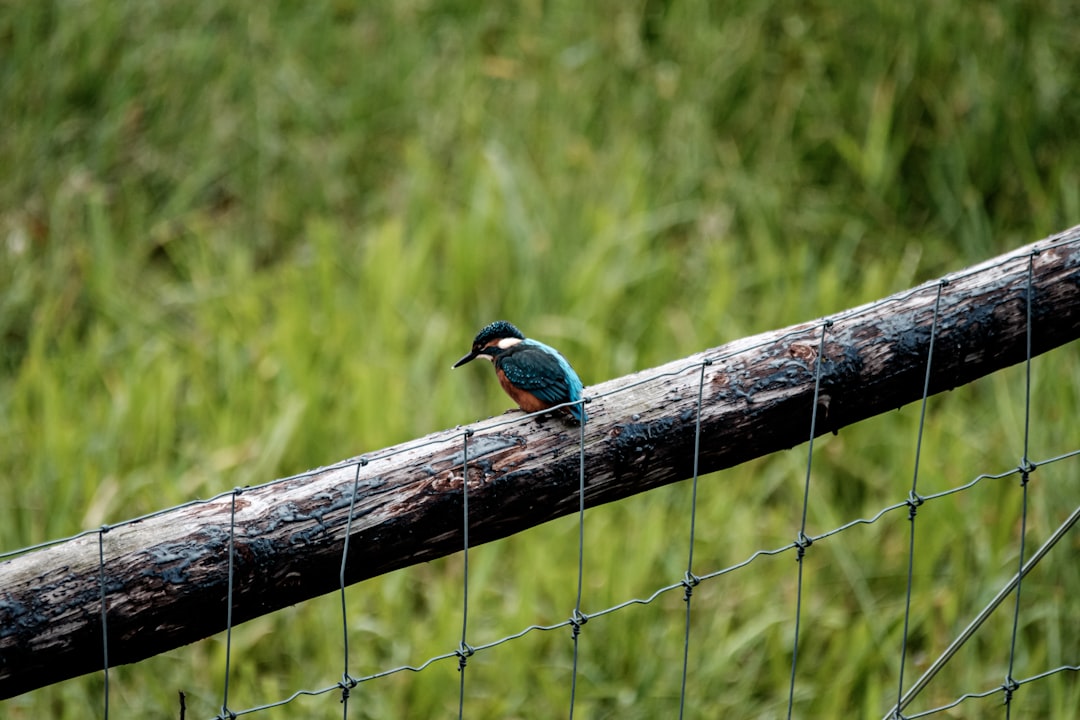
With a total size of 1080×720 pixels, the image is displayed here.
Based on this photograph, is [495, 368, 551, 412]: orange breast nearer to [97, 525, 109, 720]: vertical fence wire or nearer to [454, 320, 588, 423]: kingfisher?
[454, 320, 588, 423]: kingfisher

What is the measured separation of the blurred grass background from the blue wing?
123cm

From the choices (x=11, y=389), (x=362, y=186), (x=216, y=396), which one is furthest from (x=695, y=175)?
(x=11, y=389)

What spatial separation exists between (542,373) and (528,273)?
8.01 ft

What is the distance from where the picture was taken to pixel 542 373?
1.98m

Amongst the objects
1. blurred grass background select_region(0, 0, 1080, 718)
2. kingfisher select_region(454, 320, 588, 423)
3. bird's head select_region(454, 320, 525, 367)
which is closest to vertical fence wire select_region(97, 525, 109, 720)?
kingfisher select_region(454, 320, 588, 423)

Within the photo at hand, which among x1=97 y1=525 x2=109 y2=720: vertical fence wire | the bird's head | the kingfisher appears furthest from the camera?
the bird's head

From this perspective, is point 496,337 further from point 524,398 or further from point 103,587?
point 103,587

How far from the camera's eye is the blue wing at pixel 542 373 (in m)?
1.93

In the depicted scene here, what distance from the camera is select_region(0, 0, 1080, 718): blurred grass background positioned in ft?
10.4

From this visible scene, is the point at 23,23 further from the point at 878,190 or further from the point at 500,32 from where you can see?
the point at 878,190

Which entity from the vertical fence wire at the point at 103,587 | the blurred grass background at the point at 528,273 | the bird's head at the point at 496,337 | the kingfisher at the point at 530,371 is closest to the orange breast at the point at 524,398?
the kingfisher at the point at 530,371

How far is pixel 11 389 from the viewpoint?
160 inches

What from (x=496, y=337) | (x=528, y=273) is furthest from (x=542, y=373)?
(x=528, y=273)

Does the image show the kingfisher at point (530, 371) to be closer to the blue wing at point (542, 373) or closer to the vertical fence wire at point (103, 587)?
the blue wing at point (542, 373)
